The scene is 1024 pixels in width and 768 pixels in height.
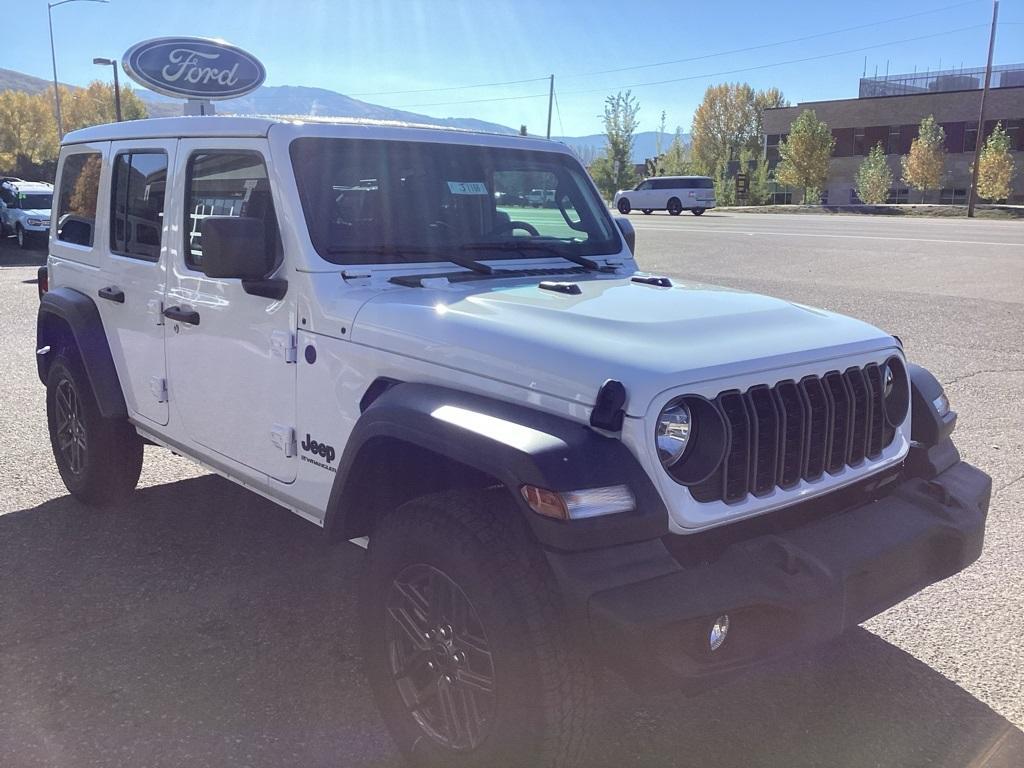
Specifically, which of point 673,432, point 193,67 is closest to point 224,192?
point 673,432

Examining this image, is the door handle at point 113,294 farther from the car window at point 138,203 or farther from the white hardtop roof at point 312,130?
the white hardtop roof at point 312,130

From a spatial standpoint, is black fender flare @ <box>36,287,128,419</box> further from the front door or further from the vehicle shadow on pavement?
the vehicle shadow on pavement

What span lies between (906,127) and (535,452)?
236 feet

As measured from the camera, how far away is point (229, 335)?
11.7 feet

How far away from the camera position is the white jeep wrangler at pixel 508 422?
2.31 meters

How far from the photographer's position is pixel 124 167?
4.40 m

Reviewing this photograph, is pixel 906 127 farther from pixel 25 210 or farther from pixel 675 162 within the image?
pixel 25 210

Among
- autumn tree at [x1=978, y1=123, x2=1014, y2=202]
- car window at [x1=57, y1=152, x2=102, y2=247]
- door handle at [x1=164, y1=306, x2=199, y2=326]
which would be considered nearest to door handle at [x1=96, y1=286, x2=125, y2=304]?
car window at [x1=57, y1=152, x2=102, y2=247]

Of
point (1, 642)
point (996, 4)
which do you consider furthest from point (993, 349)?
point (996, 4)

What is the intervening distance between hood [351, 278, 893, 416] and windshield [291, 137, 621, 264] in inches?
14.2

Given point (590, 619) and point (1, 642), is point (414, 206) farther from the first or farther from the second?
point (1, 642)

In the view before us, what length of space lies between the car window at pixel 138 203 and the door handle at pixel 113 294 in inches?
7.1

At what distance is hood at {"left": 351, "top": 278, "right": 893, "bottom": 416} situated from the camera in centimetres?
248

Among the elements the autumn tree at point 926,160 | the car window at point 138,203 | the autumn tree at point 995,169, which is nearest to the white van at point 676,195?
the autumn tree at point 995,169
